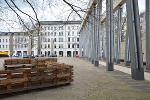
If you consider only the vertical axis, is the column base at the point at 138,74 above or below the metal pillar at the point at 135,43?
below

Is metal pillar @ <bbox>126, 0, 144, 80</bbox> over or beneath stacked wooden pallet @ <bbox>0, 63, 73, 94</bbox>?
over

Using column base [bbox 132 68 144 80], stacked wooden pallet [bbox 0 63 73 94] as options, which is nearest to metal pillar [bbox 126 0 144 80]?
column base [bbox 132 68 144 80]

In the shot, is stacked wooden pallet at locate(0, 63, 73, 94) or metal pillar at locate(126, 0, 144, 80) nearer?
stacked wooden pallet at locate(0, 63, 73, 94)

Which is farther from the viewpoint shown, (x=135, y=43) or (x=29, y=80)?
(x=135, y=43)

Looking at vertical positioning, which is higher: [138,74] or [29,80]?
[29,80]

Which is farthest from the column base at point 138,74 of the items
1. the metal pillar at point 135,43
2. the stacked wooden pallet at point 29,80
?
the stacked wooden pallet at point 29,80

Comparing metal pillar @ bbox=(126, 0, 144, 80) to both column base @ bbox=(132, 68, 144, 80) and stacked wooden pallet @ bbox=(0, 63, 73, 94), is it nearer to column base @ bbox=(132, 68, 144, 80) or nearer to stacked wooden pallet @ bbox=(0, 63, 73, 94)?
column base @ bbox=(132, 68, 144, 80)

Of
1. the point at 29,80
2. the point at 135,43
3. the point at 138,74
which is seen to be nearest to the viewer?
the point at 29,80

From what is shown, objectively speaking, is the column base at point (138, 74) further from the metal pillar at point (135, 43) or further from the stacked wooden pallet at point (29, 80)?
the stacked wooden pallet at point (29, 80)

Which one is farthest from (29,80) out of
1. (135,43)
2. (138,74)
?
(135,43)

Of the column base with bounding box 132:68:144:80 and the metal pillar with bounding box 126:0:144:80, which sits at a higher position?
the metal pillar with bounding box 126:0:144:80

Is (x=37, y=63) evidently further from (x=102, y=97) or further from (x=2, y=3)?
(x=102, y=97)

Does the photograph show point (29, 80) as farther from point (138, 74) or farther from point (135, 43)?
point (135, 43)

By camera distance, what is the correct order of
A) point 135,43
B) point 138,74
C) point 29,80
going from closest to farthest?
point 29,80, point 138,74, point 135,43
